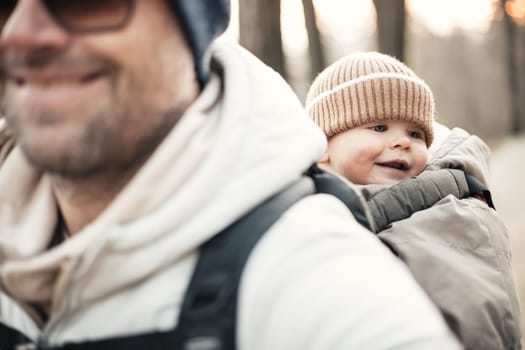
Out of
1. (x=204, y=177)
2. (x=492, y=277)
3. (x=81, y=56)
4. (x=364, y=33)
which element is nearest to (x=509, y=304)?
(x=492, y=277)

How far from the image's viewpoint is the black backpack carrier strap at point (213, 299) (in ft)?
4.02

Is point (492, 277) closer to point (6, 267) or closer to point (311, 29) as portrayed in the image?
point (6, 267)

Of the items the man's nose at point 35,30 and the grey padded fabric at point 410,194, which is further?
the grey padded fabric at point 410,194

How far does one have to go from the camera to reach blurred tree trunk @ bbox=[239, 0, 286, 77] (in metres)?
4.93

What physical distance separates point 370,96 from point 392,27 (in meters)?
5.14

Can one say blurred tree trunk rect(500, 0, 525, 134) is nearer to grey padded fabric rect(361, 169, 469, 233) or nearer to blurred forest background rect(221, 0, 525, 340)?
blurred forest background rect(221, 0, 525, 340)

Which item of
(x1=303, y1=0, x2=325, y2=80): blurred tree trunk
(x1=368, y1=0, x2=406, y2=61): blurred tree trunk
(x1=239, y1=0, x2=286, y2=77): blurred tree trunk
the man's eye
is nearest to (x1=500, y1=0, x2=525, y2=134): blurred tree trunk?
(x1=303, y1=0, x2=325, y2=80): blurred tree trunk

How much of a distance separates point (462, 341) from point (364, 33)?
29326 millimetres

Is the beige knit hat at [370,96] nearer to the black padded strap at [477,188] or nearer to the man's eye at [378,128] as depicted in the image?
the man's eye at [378,128]

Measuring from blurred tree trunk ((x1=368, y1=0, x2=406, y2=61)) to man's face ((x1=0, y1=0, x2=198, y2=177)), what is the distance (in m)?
6.27

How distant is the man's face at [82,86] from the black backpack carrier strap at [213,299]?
320 millimetres

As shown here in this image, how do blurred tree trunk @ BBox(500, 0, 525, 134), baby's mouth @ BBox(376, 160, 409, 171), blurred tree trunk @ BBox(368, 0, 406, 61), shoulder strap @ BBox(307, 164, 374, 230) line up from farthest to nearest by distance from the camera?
blurred tree trunk @ BBox(500, 0, 525, 134) → blurred tree trunk @ BBox(368, 0, 406, 61) → baby's mouth @ BBox(376, 160, 409, 171) → shoulder strap @ BBox(307, 164, 374, 230)

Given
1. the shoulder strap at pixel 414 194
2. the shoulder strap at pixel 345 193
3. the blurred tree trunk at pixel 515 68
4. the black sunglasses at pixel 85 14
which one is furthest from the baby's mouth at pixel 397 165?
the blurred tree trunk at pixel 515 68

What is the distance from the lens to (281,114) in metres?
1.55
